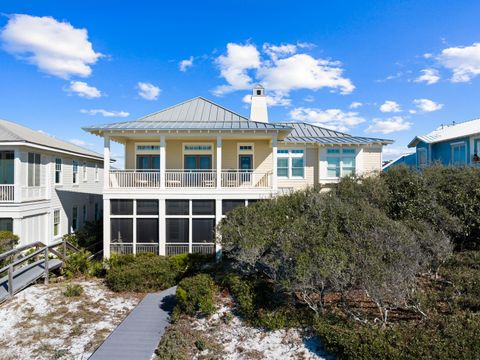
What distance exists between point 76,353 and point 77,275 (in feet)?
20.1

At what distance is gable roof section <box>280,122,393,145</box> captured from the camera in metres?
17.3

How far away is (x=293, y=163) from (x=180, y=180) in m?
6.47

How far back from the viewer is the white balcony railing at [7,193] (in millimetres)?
14562

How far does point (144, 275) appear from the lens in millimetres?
11758

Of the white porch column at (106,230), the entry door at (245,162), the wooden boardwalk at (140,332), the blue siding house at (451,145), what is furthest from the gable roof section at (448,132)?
the white porch column at (106,230)

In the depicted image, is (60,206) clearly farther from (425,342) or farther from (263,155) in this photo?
(425,342)

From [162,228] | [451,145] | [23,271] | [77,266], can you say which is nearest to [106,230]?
[77,266]

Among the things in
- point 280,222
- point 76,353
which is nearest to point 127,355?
point 76,353

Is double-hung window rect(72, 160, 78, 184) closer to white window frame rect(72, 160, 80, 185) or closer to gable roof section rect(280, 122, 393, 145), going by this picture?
white window frame rect(72, 160, 80, 185)

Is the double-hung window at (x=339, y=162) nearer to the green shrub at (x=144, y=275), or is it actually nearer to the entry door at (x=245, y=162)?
the entry door at (x=245, y=162)

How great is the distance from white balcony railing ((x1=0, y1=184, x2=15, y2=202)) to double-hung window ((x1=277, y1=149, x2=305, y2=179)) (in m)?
13.2

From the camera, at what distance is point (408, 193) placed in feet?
35.6

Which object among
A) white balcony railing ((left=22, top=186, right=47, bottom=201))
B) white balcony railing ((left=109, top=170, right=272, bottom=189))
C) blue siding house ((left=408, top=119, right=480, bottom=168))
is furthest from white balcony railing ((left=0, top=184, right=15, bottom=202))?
blue siding house ((left=408, top=119, right=480, bottom=168))

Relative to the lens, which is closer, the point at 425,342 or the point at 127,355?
the point at 425,342
